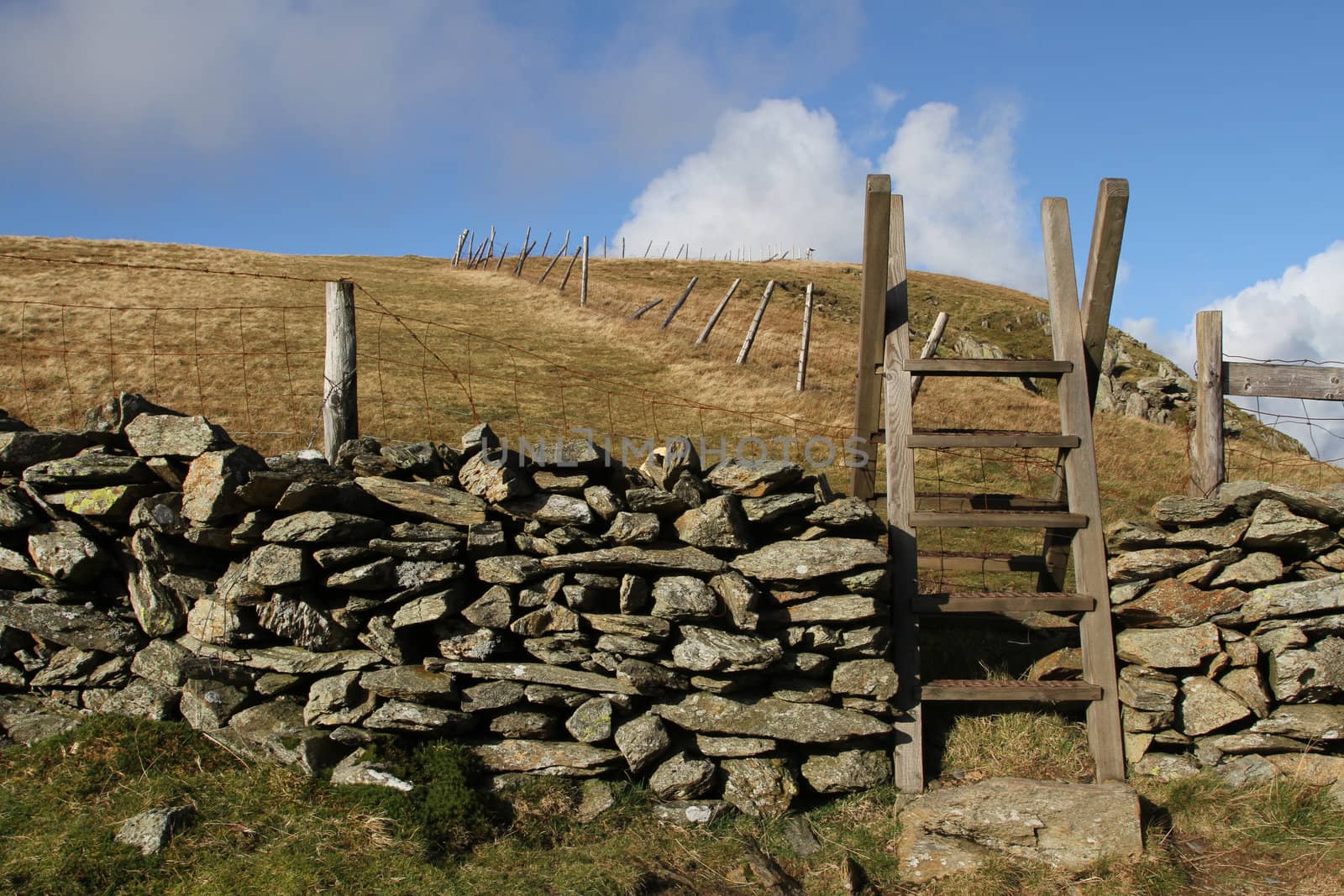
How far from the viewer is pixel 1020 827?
5430mm

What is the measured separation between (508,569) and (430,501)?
72cm

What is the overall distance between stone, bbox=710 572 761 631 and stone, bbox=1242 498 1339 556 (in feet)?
11.9

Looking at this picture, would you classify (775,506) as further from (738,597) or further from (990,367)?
(990,367)

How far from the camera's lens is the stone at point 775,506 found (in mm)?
6090

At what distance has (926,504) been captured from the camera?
24.9 ft

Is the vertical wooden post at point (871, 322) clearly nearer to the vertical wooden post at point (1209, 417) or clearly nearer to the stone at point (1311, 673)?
the vertical wooden post at point (1209, 417)

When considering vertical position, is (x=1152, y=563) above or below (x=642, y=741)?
above

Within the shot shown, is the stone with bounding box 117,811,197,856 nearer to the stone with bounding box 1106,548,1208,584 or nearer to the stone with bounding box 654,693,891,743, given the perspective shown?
the stone with bounding box 654,693,891,743

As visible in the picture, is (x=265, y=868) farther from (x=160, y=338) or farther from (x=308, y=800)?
(x=160, y=338)

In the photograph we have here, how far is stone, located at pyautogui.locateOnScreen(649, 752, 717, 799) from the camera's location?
5664 millimetres

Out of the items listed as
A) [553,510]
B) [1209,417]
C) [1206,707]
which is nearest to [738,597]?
[553,510]

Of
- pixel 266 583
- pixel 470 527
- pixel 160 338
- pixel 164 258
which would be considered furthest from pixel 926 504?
pixel 164 258

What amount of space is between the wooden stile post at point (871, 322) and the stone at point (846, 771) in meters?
2.02

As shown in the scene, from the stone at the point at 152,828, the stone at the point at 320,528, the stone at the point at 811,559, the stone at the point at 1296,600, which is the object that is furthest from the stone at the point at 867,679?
the stone at the point at 152,828
